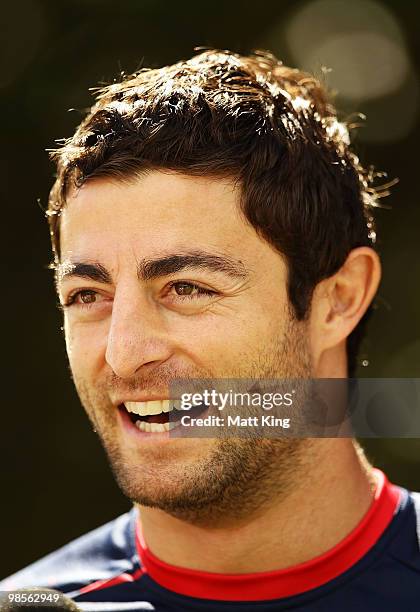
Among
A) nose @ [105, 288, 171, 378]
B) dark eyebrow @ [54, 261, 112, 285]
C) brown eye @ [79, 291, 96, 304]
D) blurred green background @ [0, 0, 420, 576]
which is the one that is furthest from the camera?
blurred green background @ [0, 0, 420, 576]

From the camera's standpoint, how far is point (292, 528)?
2.41 metres

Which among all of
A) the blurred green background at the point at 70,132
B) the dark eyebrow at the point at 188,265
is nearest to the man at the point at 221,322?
the dark eyebrow at the point at 188,265

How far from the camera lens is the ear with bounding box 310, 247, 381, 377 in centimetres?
251

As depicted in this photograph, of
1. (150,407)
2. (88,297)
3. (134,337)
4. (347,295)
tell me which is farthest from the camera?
(347,295)

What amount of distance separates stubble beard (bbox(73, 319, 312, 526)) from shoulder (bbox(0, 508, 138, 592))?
1.20 ft

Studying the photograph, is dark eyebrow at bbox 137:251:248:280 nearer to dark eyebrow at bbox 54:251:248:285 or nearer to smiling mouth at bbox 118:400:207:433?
dark eyebrow at bbox 54:251:248:285

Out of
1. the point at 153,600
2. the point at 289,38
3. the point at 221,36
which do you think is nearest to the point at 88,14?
the point at 221,36

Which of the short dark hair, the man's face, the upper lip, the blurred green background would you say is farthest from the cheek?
the blurred green background

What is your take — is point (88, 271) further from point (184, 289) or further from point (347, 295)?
point (347, 295)

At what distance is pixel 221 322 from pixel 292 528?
23.1 inches

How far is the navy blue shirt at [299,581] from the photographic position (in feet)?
7.52

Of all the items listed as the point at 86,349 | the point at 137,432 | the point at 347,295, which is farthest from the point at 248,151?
the point at 137,432

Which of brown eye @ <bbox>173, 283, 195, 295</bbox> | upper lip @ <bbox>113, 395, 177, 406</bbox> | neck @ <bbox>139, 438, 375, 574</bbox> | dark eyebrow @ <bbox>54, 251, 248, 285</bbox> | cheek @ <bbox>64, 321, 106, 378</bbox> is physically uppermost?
dark eyebrow @ <bbox>54, 251, 248, 285</bbox>

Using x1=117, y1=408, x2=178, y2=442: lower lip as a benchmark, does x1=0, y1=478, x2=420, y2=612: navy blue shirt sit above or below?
below
